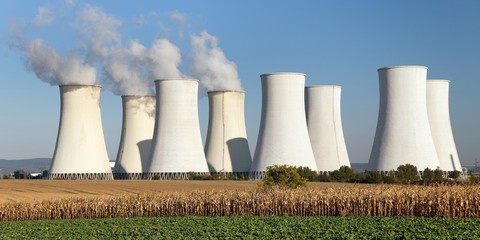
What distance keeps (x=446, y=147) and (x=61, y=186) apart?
23.7 metres

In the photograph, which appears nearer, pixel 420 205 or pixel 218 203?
pixel 420 205

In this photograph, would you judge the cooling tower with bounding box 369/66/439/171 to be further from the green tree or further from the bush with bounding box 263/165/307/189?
the bush with bounding box 263/165/307/189

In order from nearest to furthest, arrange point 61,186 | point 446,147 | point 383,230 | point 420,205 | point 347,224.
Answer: point 383,230 → point 347,224 → point 420,205 → point 61,186 → point 446,147

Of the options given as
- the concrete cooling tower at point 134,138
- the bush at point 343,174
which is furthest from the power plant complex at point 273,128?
the concrete cooling tower at point 134,138

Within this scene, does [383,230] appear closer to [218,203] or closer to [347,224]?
[347,224]

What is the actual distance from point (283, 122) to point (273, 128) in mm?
674

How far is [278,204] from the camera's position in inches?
912

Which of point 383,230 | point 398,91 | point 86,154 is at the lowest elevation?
point 383,230

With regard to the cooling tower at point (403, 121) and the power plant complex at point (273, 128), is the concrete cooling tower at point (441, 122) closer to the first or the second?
the power plant complex at point (273, 128)

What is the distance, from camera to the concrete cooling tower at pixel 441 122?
4769cm

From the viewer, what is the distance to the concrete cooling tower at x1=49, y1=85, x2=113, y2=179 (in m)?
42.8

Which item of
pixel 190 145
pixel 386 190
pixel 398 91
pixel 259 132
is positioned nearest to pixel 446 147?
pixel 398 91

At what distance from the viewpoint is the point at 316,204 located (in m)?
22.9

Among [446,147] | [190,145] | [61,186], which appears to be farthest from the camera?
[446,147]
